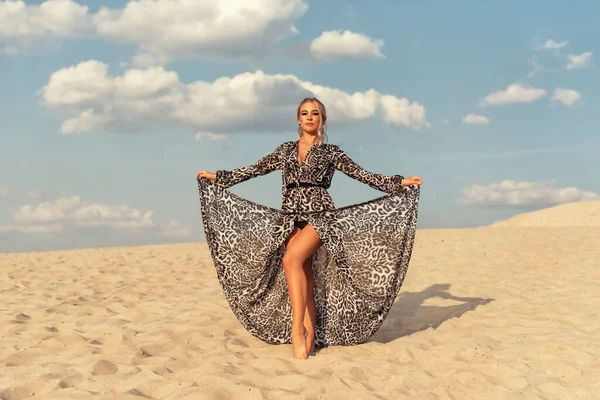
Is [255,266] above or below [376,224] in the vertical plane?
below

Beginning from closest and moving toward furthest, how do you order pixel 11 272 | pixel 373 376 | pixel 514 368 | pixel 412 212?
pixel 373 376, pixel 514 368, pixel 412 212, pixel 11 272

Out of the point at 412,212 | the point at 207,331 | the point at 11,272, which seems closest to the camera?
the point at 412,212

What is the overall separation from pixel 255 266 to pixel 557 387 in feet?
10.1

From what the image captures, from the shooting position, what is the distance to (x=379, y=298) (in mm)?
6062

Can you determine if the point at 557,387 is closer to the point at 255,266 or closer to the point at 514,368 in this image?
the point at 514,368

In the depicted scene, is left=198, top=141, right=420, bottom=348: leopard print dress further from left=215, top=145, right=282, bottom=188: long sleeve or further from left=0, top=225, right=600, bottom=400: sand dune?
left=0, top=225, right=600, bottom=400: sand dune

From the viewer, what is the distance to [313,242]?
562 centimetres

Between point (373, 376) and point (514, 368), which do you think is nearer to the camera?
point (373, 376)

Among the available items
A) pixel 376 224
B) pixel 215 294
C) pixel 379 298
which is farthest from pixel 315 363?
pixel 215 294

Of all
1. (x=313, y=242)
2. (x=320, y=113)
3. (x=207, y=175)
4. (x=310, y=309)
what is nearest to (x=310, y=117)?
(x=320, y=113)

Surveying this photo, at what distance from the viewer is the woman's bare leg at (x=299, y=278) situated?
5.49m

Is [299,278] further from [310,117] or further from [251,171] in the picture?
[310,117]

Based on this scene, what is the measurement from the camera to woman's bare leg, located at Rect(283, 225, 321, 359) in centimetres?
549

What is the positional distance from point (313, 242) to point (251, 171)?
103cm
